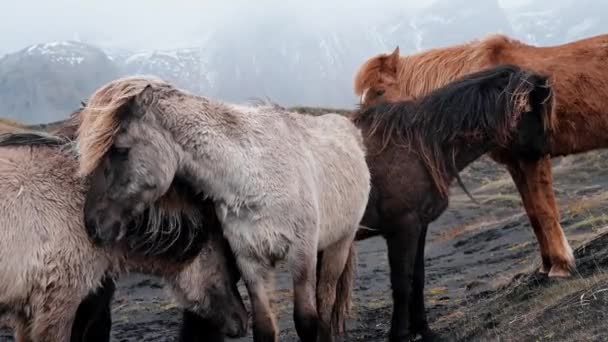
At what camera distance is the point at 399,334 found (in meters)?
5.95

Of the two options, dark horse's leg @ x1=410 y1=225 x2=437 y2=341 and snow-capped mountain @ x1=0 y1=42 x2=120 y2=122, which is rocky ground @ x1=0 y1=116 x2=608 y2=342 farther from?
snow-capped mountain @ x1=0 y1=42 x2=120 y2=122

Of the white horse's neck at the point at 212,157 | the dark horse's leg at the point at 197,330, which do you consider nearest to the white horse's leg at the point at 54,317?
the white horse's neck at the point at 212,157

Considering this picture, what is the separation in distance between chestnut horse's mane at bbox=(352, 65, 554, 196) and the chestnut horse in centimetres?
46

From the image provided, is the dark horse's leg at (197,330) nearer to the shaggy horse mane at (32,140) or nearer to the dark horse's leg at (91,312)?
the dark horse's leg at (91,312)

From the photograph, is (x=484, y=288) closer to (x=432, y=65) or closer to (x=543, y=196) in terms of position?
(x=543, y=196)

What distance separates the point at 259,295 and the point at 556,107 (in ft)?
12.2

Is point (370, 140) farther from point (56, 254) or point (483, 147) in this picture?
point (56, 254)

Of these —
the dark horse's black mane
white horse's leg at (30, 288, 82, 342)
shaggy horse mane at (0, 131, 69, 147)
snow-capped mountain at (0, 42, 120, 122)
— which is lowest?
snow-capped mountain at (0, 42, 120, 122)

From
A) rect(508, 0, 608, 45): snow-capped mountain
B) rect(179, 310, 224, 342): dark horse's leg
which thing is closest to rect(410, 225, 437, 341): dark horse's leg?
rect(179, 310, 224, 342): dark horse's leg

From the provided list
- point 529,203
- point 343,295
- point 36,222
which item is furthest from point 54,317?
point 529,203

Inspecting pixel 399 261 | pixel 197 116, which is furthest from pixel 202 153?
pixel 399 261

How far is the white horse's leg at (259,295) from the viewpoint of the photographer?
4.65 metres

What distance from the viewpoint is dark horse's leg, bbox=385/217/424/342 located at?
19.5ft

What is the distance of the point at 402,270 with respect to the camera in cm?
597
